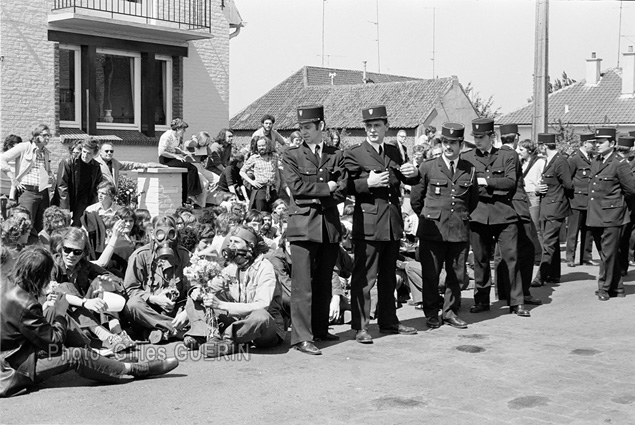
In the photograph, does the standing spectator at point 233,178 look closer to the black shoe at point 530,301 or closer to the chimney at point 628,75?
the black shoe at point 530,301

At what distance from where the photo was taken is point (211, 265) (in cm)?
820

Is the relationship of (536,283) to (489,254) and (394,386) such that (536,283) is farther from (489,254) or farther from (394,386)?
(394,386)

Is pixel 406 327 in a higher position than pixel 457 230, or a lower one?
lower

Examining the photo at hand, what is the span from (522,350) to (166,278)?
3.67 meters

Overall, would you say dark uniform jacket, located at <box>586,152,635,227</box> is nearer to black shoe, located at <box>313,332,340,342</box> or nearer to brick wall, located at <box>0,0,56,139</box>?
black shoe, located at <box>313,332,340,342</box>

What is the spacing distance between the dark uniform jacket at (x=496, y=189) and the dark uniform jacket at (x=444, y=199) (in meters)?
0.57

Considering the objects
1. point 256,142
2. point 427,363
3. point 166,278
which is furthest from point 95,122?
point 427,363

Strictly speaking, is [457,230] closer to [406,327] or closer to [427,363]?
[406,327]

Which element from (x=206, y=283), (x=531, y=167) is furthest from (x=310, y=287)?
(x=531, y=167)

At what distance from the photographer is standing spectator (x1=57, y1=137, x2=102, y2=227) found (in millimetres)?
11781

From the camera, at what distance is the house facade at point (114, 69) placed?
60.1 ft

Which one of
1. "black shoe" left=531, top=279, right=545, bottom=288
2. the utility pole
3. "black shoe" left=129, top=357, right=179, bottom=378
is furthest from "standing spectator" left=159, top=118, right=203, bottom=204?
"black shoe" left=129, top=357, right=179, bottom=378

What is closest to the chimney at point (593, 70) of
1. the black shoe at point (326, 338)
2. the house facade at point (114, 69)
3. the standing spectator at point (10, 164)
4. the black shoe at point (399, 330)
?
the house facade at point (114, 69)

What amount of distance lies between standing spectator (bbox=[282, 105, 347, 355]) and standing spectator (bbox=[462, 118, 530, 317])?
2.50m
